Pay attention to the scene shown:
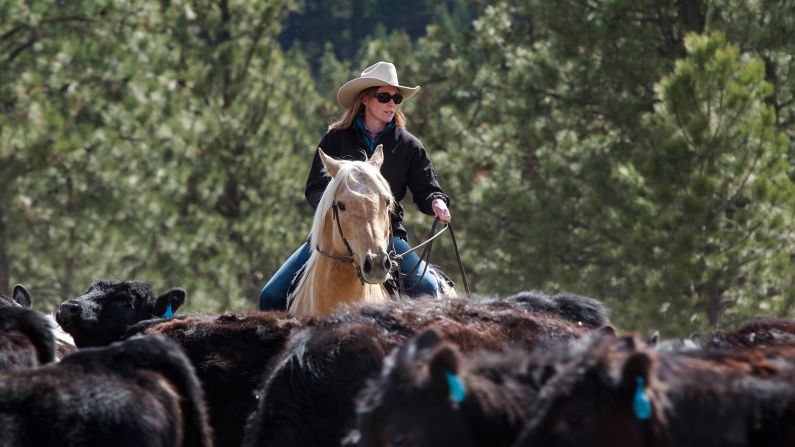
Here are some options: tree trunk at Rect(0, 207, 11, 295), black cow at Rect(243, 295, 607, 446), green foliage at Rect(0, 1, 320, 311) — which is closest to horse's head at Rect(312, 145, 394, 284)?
black cow at Rect(243, 295, 607, 446)

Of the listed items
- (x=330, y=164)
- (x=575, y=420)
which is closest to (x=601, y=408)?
(x=575, y=420)

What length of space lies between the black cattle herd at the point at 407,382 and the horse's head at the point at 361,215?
1.30 meters

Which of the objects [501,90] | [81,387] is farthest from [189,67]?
[81,387]

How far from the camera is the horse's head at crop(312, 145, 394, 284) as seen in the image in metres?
8.80

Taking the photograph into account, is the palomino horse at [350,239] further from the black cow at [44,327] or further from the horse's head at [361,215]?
the black cow at [44,327]

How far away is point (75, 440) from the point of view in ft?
17.7

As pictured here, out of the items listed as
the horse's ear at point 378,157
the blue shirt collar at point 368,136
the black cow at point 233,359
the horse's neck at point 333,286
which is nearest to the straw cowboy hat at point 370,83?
the blue shirt collar at point 368,136

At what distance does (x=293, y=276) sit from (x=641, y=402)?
5771 mm

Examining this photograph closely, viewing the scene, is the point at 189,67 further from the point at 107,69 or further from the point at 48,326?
the point at 48,326

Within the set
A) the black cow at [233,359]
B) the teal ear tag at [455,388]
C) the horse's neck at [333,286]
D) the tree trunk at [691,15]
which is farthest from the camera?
the tree trunk at [691,15]

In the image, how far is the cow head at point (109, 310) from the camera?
9125mm

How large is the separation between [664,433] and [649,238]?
487 inches

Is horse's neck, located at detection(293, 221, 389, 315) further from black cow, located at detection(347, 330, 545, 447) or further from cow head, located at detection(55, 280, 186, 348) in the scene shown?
black cow, located at detection(347, 330, 545, 447)

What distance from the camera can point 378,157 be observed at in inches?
374
